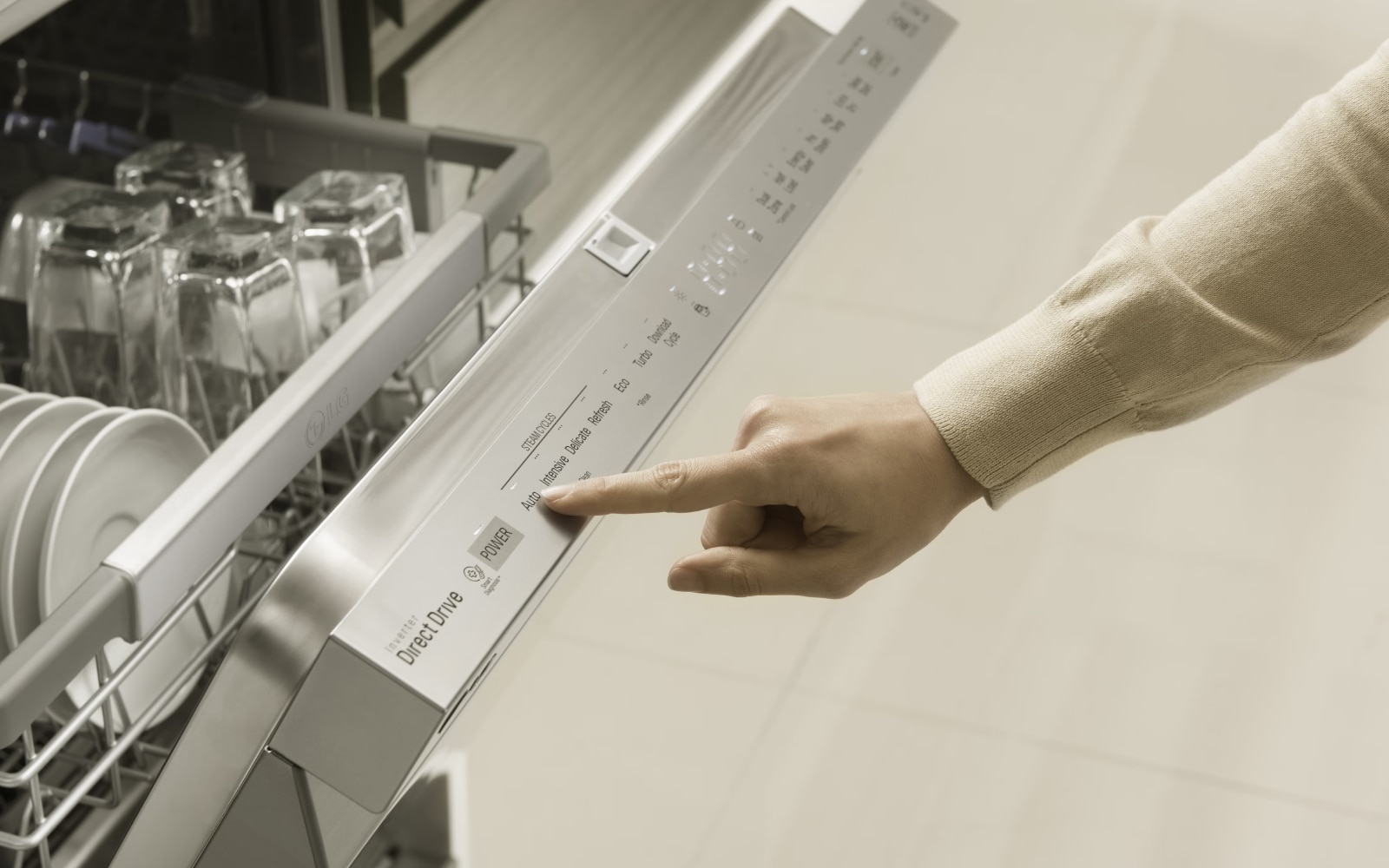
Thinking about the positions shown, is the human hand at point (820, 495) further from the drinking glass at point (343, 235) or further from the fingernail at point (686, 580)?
the drinking glass at point (343, 235)

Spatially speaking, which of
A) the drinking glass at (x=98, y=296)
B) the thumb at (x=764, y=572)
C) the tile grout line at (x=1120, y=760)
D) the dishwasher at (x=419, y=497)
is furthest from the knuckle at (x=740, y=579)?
the tile grout line at (x=1120, y=760)

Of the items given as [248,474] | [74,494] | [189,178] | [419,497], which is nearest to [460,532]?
[419,497]

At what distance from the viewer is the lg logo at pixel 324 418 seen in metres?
0.60

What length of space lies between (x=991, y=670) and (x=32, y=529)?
2.90 ft

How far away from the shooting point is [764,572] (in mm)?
623

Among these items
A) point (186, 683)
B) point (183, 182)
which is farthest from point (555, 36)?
point (186, 683)

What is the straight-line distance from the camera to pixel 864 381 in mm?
1646

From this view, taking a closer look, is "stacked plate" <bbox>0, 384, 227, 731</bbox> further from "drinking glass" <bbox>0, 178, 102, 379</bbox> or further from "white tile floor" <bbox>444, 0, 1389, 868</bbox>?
"white tile floor" <bbox>444, 0, 1389, 868</bbox>

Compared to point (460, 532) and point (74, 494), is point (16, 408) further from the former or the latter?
point (460, 532)

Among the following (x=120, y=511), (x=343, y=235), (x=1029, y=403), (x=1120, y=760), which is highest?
(x=1029, y=403)

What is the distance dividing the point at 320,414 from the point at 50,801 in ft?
0.84

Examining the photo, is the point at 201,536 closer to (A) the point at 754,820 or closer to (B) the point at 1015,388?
(B) the point at 1015,388

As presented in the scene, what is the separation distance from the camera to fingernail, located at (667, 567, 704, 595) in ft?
1.99

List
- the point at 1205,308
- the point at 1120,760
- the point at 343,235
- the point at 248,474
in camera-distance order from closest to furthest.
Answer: the point at 248,474, the point at 1205,308, the point at 343,235, the point at 1120,760
